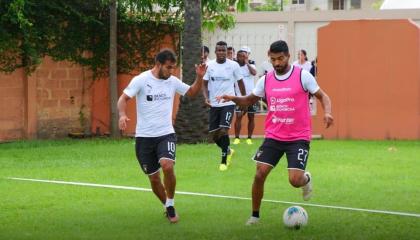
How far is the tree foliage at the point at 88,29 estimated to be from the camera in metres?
19.6

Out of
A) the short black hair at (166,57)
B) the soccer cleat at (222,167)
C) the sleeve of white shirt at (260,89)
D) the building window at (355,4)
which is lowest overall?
the soccer cleat at (222,167)

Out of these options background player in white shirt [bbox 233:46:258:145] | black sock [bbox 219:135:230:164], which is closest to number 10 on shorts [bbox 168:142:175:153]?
black sock [bbox 219:135:230:164]

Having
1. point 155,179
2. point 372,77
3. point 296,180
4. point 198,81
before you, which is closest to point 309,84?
point 296,180

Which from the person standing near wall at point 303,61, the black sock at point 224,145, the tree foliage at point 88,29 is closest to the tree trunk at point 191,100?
the tree foliage at point 88,29

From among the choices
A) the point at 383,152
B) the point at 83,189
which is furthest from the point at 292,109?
the point at 383,152

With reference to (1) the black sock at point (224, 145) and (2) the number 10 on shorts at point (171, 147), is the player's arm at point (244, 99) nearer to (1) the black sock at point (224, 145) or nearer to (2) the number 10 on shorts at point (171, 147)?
(2) the number 10 on shorts at point (171, 147)

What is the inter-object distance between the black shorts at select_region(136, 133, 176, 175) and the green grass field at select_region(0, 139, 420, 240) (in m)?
0.57

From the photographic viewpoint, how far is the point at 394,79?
20.1 meters

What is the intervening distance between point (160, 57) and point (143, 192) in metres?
2.66

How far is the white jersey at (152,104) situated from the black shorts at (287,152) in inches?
44.5

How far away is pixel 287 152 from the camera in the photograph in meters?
9.02

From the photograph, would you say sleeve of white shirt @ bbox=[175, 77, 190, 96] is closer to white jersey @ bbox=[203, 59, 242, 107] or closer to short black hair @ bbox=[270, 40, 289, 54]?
short black hair @ bbox=[270, 40, 289, 54]

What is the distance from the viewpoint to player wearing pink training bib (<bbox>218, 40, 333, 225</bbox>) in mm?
8914

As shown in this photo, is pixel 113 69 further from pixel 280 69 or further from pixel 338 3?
pixel 338 3
